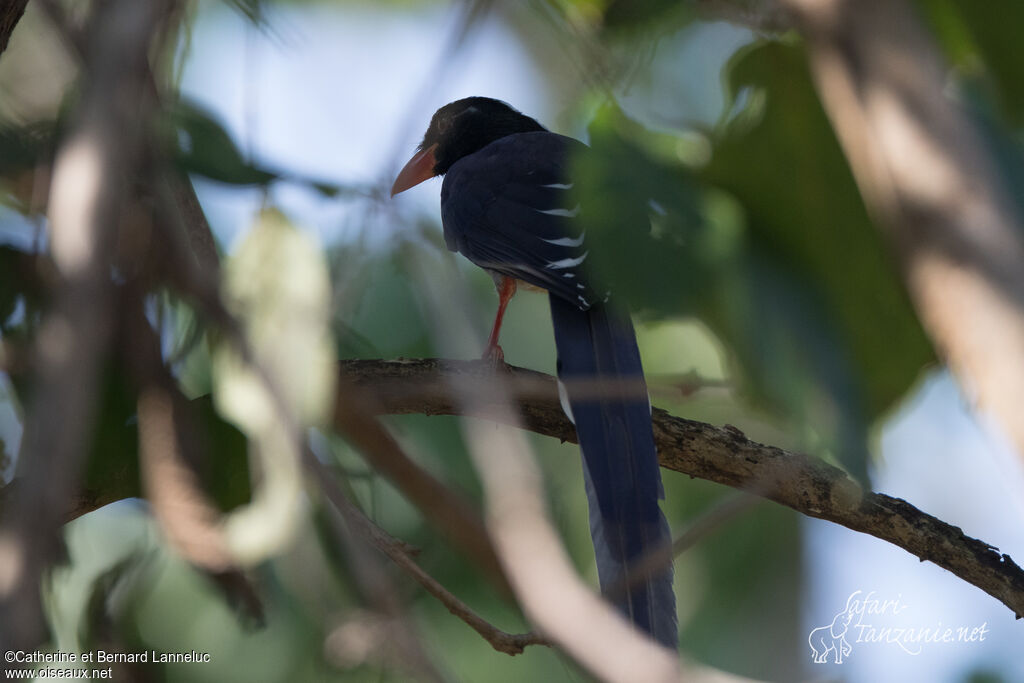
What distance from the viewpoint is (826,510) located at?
223 cm

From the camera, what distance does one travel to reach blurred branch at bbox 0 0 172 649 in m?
0.64

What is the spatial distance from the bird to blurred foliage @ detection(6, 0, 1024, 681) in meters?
0.12

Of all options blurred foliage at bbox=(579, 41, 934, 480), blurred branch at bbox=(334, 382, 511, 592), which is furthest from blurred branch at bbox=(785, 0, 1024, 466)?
blurred branch at bbox=(334, 382, 511, 592)

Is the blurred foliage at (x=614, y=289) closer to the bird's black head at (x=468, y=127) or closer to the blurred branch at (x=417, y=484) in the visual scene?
the blurred branch at (x=417, y=484)

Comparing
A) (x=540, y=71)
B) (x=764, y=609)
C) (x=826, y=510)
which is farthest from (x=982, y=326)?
(x=764, y=609)

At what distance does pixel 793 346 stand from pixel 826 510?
4.58 ft

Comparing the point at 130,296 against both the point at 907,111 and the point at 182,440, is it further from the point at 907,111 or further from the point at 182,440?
the point at 907,111

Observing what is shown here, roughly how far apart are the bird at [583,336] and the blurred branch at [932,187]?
359 millimetres

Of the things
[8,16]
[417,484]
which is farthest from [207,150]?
[417,484]

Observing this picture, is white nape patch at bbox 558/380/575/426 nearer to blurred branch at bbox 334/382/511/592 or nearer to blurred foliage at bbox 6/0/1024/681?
blurred foliage at bbox 6/0/1024/681

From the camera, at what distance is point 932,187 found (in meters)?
0.85

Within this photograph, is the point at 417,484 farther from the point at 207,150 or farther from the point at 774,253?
the point at 207,150

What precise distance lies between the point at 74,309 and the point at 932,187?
0.72 m

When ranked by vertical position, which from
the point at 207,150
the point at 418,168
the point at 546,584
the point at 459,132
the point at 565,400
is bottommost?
the point at 418,168
